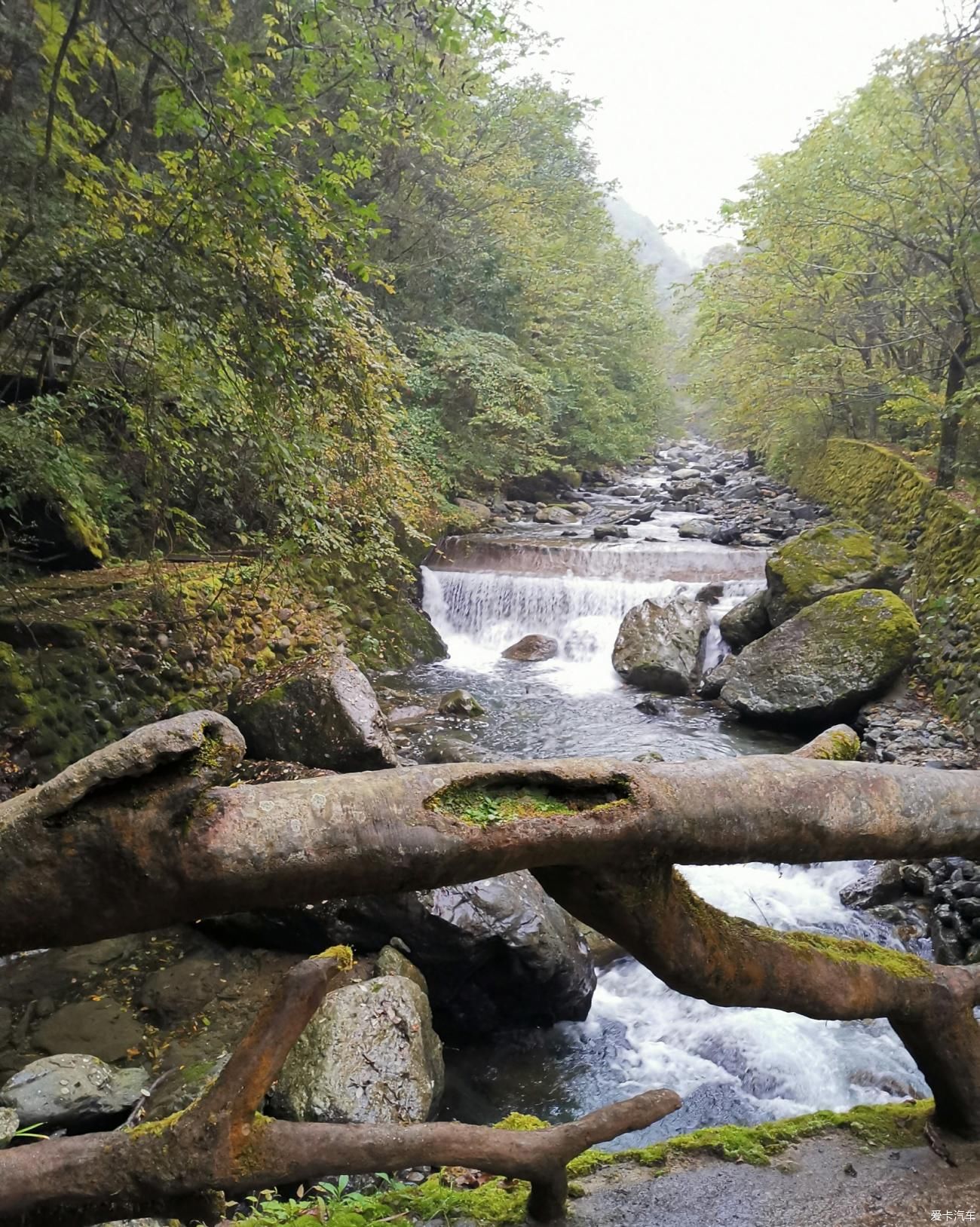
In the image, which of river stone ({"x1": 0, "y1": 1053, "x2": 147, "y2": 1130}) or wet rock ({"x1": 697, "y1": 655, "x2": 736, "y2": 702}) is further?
wet rock ({"x1": 697, "y1": 655, "x2": 736, "y2": 702})

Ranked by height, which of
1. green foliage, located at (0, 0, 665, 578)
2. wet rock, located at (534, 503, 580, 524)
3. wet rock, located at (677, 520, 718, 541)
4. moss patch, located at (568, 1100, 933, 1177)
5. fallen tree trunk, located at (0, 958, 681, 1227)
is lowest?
moss patch, located at (568, 1100, 933, 1177)

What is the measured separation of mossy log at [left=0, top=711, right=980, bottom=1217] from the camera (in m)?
1.28

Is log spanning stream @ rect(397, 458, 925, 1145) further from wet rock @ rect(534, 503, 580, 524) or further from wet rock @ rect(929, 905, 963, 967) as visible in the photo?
wet rock @ rect(534, 503, 580, 524)

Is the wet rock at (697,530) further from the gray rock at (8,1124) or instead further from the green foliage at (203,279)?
the gray rock at (8,1124)

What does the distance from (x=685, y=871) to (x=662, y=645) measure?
525 centimetres

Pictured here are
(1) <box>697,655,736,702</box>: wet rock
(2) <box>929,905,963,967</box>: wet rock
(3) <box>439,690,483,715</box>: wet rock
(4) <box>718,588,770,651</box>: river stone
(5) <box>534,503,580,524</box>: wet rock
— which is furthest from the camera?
(5) <box>534,503,580,524</box>: wet rock

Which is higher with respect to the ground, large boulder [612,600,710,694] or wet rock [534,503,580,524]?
wet rock [534,503,580,524]

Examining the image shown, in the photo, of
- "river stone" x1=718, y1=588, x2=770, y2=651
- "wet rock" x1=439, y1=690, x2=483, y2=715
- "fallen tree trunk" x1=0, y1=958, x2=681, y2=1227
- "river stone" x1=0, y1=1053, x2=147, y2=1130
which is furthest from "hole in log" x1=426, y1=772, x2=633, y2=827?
"river stone" x1=718, y1=588, x2=770, y2=651

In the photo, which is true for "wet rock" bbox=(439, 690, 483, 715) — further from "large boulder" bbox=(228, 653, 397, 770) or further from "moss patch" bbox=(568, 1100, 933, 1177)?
"moss patch" bbox=(568, 1100, 933, 1177)

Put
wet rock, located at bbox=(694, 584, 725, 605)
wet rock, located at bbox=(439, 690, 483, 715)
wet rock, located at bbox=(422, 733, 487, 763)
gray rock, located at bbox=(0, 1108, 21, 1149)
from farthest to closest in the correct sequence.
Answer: wet rock, located at bbox=(694, 584, 725, 605), wet rock, located at bbox=(439, 690, 483, 715), wet rock, located at bbox=(422, 733, 487, 763), gray rock, located at bbox=(0, 1108, 21, 1149)

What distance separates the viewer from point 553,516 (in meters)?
20.3

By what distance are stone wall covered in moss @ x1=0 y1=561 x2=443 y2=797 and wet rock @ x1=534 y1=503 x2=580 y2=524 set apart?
1017 centimetres

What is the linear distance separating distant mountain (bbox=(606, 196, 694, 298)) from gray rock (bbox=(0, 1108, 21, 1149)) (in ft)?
355

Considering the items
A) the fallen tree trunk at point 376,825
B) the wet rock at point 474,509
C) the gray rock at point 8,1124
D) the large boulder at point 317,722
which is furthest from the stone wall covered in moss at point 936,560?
the gray rock at point 8,1124
